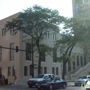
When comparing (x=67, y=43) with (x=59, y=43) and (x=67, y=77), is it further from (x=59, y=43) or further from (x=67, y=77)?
(x=67, y=77)

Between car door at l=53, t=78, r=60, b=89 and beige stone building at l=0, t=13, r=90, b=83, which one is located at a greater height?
beige stone building at l=0, t=13, r=90, b=83

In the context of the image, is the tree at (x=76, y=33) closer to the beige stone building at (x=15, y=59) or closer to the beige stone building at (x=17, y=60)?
the beige stone building at (x=17, y=60)

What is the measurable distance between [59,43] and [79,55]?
27.5 metres

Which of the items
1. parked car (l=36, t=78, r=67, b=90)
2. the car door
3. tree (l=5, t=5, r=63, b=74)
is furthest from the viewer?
tree (l=5, t=5, r=63, b=74)

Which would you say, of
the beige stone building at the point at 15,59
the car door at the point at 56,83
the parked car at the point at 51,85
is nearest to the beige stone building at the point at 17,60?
the beige stone building at the point at 15,59

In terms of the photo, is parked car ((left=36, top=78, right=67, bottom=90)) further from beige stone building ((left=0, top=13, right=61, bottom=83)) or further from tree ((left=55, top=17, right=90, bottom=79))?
beige stone building ((left=0, top=13, right=61, bottom=83))

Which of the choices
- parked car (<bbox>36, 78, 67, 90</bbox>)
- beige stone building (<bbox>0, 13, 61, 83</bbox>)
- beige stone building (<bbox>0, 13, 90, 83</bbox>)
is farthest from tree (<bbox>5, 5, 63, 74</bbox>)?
parked car (<bbox>36, 78, 67, 90</bbox>)

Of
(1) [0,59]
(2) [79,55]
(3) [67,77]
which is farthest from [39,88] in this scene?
(2) [79,55]

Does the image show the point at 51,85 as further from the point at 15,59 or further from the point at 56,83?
the point at 15,59

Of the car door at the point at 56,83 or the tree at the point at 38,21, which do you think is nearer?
the car door at the point at 56,83

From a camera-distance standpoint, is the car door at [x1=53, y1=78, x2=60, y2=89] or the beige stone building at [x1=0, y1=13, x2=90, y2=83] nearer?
the car door at [x1=53, y1=78, x2=60, y2=89]

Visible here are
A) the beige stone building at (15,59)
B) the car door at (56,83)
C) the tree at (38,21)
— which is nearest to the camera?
the car door at (56,83)

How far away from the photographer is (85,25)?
3659 cm

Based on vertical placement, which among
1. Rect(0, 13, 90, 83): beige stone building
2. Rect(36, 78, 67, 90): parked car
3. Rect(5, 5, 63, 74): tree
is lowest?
Rect(36, 78, 67, 90): parked car
